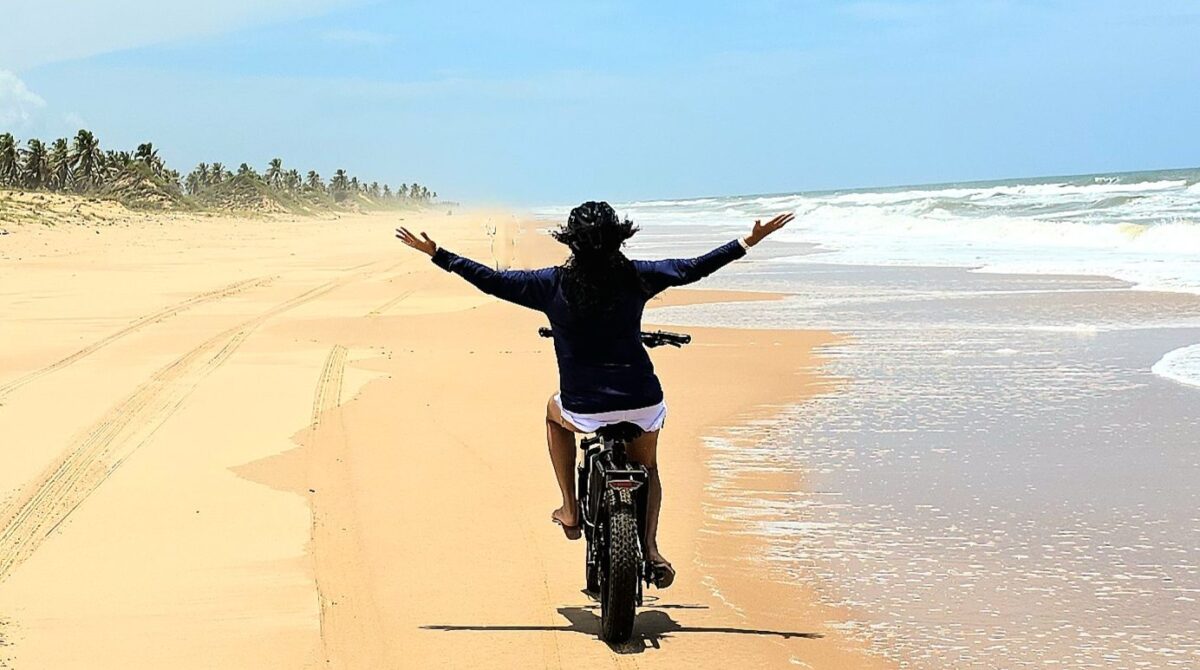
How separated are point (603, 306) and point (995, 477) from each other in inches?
136

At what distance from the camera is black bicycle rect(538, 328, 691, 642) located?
4.56 meters

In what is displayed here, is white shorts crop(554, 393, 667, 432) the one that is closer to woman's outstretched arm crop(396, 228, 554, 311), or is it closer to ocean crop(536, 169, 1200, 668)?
woman's outstretched arm crop(396, 228, 554, 311)

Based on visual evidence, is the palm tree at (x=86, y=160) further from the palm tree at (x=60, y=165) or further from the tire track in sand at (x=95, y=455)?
the tire track in sand at (x=95, y=455)

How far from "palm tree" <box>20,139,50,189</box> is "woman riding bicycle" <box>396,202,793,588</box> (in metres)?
72.4

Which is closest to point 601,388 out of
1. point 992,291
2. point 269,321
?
point 269,321

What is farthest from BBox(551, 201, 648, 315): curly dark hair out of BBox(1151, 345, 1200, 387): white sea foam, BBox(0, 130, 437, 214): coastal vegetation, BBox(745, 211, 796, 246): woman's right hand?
BBox(0, 130, 437, 214): coastal vegetation

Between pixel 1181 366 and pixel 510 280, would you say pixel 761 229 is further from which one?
pixel 1181 366

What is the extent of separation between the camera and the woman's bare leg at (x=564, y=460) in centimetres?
509

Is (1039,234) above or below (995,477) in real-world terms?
above

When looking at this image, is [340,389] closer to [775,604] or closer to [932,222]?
[775,604]

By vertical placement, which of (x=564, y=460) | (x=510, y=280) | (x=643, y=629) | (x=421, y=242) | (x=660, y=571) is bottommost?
(x=643, y=629)

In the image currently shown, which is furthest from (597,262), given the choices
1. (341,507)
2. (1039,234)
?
(1039,234)

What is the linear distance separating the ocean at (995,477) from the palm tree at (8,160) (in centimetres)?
6113

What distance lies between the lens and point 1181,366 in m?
11.1
